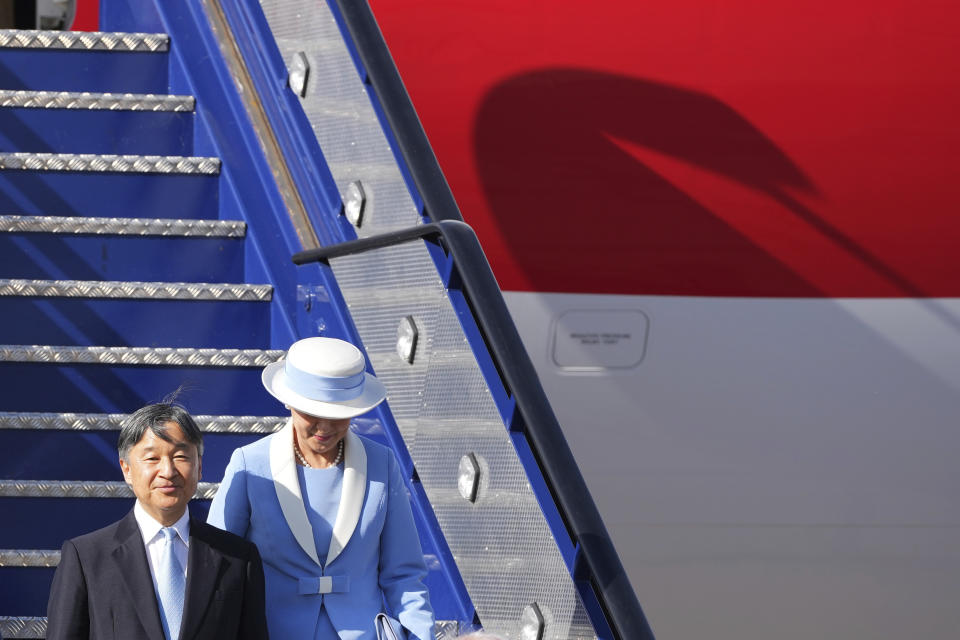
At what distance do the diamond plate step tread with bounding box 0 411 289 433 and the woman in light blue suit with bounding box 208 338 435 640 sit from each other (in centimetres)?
89

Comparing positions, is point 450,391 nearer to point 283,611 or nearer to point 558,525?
point 558,525

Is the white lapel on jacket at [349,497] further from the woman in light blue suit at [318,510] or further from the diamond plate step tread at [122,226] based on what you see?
the diamond plate step tread at [122,226]

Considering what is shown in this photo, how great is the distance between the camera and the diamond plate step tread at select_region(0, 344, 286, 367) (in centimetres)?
343

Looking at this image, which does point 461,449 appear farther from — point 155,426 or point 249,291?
point 249,291

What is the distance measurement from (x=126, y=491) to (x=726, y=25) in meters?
2.56

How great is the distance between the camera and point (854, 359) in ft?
14.6

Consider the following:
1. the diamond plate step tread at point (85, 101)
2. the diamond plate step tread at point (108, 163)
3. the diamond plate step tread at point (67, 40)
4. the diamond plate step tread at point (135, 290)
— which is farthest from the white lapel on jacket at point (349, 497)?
the diamond plate step tread at point (67, 40)

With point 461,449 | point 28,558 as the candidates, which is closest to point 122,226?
point 28,558

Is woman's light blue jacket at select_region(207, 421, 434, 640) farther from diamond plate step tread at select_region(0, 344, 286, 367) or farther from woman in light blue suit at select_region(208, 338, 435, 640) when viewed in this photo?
diamond plate step tread at select_region(0, 344, 286, 367)

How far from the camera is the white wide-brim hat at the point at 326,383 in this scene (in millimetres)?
2438

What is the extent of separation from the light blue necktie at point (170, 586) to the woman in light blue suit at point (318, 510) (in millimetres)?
178

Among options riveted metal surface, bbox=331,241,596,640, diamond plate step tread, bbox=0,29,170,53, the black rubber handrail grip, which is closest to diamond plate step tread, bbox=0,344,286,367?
riveted metal surface, bbox=331,241,596,640

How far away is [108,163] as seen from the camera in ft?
12.5

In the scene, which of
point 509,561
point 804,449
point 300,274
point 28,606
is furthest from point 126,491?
point 804,449
